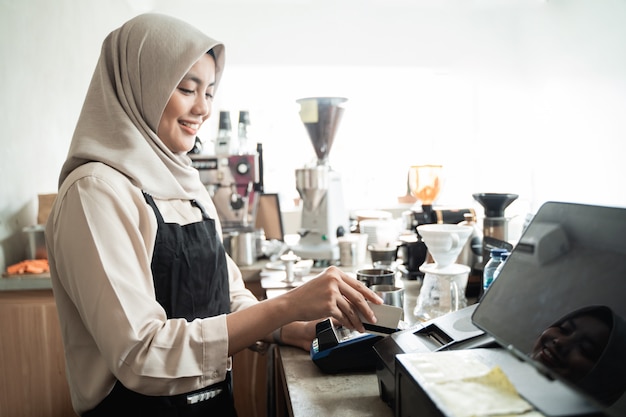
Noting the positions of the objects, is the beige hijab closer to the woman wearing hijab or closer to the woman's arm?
Answer: the woman wearing hijab

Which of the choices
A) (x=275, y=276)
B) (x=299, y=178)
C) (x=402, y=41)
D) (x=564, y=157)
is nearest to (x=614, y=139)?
(x=564, y=157)

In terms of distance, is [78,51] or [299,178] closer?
[299,178]

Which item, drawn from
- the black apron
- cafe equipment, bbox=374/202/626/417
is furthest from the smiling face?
cafe equipment, bbox=374/202/626/417

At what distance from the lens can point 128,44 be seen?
115cm

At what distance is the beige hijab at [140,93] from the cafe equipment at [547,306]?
673 millimetres

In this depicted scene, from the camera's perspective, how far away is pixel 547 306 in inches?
25.5

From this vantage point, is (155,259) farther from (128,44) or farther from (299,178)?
(299,178)

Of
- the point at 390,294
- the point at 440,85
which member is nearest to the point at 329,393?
the point at 390,294

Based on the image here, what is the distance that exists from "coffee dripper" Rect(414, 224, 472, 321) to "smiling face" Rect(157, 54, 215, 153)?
63 centimetres

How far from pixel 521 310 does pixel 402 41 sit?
3849 mm

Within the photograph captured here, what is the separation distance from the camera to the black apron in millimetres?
1031

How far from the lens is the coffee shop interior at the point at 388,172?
0.69 metres

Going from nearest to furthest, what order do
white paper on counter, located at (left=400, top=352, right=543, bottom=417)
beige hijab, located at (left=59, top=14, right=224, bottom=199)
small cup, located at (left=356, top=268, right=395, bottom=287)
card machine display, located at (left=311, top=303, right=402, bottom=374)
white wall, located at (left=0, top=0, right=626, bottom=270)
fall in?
white paper on counter, located at (left=400, top=352, right=543, bottom=417) → card machine display, located at (left=311, top=303, right=402, bottom=374) → beige hijab, located at (left=59, top=14, right=224, bottom=199) → small cup, located at (left=356, top=268, right=395, bottom=287) → white wall, located at (left=0, top=0, right=626, bottom=270)

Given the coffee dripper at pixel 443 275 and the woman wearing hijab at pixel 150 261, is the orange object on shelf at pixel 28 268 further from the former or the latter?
the coffee dripper at pixel 443 275
